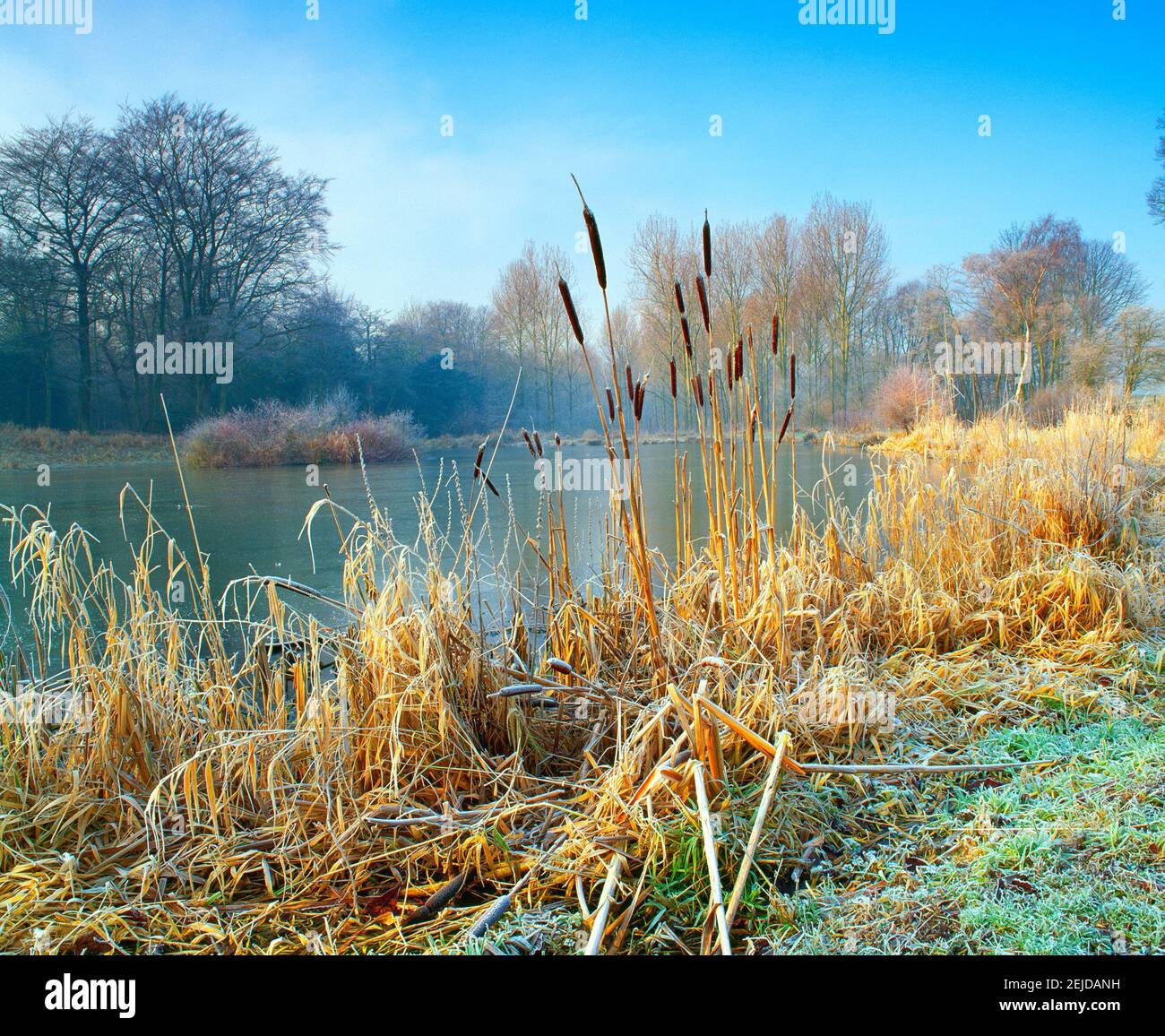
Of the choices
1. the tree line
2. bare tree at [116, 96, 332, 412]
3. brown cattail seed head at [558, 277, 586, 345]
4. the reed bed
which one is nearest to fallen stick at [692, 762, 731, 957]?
the reed bed

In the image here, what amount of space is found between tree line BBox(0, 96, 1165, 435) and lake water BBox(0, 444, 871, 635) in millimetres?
4268

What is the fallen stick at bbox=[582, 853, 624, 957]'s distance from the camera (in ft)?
3.05

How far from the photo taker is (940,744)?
1562 millimetres

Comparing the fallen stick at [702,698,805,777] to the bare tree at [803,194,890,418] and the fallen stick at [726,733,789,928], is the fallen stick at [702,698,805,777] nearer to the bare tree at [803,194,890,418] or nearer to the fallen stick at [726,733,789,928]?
the fallen stick at [726,733,789,928]

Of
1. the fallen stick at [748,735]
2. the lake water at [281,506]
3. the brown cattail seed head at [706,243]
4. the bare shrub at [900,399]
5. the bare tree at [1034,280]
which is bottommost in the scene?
the fallen stick at [748,735]

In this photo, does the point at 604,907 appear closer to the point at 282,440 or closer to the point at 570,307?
the point at 570,307

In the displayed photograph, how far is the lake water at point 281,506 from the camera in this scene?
11.9ft

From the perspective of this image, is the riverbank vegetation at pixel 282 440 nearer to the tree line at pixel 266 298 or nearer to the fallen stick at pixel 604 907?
the tree line at pixel 266 298

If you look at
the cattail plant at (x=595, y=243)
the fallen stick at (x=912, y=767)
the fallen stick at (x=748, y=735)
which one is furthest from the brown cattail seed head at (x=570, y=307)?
the fallen stick at (x=912, y=767)

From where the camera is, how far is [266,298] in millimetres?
16062

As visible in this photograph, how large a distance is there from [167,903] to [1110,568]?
2.66m

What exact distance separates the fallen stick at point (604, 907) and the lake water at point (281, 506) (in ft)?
2.64

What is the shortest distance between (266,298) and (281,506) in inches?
466

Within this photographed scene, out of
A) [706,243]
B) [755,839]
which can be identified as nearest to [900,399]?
[706,243]
